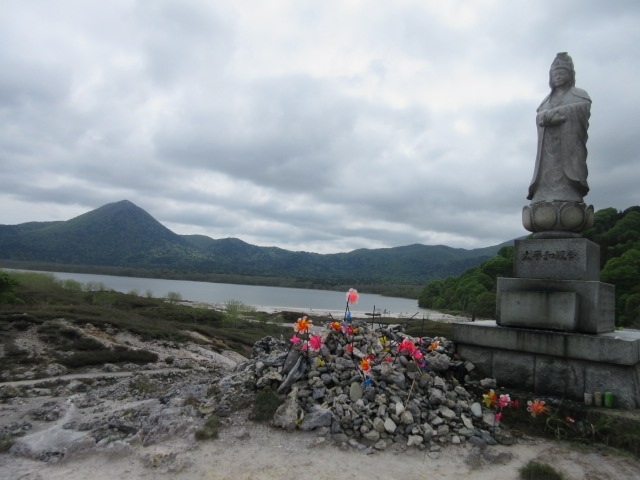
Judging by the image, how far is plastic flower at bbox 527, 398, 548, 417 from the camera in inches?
239

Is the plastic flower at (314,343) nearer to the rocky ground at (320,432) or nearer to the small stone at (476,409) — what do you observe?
the rocky ground at (320,432)

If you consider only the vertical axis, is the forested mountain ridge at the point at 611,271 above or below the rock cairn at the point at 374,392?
above

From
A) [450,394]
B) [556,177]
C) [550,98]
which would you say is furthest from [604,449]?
[550,98]

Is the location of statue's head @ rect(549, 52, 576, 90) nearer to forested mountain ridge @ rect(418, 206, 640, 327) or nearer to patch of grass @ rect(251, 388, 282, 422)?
forested mountain ridge @ rect(418, 206, 640, 327)

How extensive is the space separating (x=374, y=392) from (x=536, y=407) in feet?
7.79

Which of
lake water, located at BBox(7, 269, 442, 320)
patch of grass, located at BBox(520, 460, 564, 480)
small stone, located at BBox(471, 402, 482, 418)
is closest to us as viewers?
patch of grass, located at BBox(520, 460, 564, 480)

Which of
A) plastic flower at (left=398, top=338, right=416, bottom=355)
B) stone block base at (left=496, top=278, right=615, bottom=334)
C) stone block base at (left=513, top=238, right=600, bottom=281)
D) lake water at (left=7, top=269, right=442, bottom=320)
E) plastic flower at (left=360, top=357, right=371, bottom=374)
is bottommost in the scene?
lake water at (left=7, top=269, right=442, bottom=320)

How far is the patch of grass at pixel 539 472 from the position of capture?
479 cm

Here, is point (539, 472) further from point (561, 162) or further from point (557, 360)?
point (561, 162)

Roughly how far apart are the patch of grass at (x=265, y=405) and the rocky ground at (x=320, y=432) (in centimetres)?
2

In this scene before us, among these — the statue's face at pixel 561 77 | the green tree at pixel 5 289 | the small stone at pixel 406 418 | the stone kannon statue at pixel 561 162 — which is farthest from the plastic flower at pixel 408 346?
the green tree at pixel 5 289

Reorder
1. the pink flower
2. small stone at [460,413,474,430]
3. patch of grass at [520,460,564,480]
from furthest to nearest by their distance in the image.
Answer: the pink flower, small stone at [460,413,474,430], patch of grass at [520,460,564,480]

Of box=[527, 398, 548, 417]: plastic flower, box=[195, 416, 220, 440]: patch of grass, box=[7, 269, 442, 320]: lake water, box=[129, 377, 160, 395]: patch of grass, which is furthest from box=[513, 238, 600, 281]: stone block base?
box=[7, 269, 442, 320]: lake water

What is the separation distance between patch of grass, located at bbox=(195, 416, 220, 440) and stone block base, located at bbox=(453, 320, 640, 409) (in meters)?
4.58
